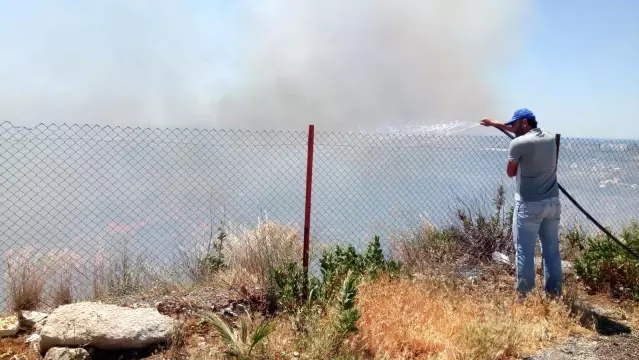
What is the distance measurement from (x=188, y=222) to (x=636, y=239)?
6317 mm

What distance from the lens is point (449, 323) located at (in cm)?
436

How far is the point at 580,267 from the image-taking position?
6.13 meters

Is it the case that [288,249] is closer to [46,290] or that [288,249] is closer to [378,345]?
[378,345]

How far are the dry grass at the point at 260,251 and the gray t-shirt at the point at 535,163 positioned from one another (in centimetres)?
251

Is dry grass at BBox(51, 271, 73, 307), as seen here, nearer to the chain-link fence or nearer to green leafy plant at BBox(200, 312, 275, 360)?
the chain-link fence

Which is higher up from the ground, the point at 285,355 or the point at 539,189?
the point at 539,189

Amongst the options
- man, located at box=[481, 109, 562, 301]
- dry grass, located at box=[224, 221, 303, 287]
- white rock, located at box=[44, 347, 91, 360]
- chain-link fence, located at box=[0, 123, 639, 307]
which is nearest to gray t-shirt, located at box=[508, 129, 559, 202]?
man, located at box=[481, 109, 562, 301]

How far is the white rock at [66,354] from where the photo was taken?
3.71m

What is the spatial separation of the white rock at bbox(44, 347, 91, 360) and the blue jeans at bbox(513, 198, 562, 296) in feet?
13.3

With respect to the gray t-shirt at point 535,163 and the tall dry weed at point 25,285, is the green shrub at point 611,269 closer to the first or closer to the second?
the gray t-shirt at point 535,163

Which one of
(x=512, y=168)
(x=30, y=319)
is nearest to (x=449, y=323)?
(x=512, y=168)

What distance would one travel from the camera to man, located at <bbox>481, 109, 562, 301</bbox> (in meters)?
4.95

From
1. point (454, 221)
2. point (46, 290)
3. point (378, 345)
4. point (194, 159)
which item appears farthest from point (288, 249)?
point (194, 159)

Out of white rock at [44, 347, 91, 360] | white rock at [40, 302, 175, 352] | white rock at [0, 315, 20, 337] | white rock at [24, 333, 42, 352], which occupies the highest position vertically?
white rock at [40, 302, 175, 352]
